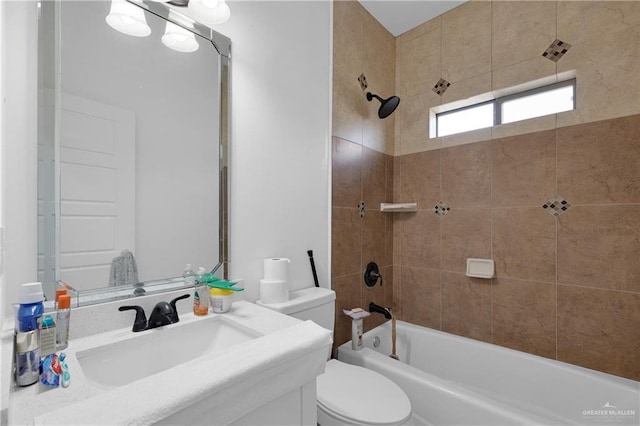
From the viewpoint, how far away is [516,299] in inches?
71.4

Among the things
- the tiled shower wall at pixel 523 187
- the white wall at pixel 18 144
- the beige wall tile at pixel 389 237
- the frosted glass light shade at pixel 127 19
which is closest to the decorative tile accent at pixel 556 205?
the tiled shower wall at pixel 523 187

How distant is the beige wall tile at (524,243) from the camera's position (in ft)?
5.61

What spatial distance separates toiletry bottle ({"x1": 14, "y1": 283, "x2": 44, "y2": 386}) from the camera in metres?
0.59

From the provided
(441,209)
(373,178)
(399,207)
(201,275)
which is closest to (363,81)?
(373,178)

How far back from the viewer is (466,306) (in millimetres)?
1994

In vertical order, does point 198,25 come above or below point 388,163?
above

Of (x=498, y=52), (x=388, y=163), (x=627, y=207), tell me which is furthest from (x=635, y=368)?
(x=498, y=52)

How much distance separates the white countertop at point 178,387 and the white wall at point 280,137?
0.60 meters

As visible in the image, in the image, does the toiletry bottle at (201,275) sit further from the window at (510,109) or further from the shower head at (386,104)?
the window at (510,109)

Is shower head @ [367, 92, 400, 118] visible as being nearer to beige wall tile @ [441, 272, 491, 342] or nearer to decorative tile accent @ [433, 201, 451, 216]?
decorative tile accent @ [433, 201, 451, 216]

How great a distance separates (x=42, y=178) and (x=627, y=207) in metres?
2.46

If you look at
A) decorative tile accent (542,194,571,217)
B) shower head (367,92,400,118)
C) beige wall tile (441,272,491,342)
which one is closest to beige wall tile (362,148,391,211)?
shower head (367,92,400,118)

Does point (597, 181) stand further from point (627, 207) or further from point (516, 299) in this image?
point (516, 299)

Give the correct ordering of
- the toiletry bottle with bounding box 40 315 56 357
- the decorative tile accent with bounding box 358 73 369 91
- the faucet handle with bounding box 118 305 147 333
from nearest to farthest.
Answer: the toiletry bottle with bounding box 40 315 56 357 → the faucet handle with bounding box 118 305 147 333 → the decorative tile accent with bounding box 358 73 369 91
